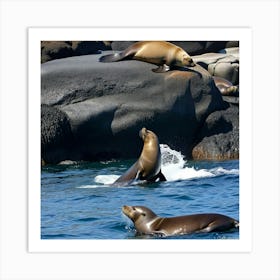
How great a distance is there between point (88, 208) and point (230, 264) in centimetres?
180

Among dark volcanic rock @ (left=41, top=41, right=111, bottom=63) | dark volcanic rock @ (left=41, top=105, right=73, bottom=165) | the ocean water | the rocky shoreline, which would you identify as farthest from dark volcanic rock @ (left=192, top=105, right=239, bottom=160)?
dark volcanic rock @ (left=41, top=41, right=111, bottom=63)

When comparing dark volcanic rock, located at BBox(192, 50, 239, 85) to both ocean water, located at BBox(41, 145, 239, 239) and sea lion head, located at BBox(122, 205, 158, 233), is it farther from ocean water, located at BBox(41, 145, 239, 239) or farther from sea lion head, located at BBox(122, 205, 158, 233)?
sea lion head, located at BBox(122, 205, 158, 233)

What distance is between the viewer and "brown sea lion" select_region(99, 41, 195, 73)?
1199 centimetres

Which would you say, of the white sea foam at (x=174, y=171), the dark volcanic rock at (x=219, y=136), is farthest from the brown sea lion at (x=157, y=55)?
the white sea foam at (x=174, y=171)

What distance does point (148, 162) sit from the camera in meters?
13.2

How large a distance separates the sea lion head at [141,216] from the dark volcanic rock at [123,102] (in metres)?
2.33

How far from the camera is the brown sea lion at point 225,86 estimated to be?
12.6 m

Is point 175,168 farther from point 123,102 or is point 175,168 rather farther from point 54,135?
point 54,135

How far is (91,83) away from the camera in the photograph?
46.2ft

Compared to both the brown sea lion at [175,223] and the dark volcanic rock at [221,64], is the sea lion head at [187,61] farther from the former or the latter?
the brown sea lion at [175,223]

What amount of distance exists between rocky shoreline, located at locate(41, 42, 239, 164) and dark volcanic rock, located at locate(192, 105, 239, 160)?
14 mm

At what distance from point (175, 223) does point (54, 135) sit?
283 centimetres
